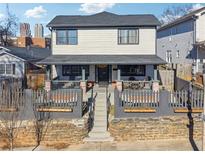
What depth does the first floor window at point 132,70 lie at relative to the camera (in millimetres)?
24745

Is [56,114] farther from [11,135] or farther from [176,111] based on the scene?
[176,111]

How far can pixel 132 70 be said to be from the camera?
24844 millimetres

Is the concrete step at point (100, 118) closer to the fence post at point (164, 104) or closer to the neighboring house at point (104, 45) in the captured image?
the fence post at point (164, 104)

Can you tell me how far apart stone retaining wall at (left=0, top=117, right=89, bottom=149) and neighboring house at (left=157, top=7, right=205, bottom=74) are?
577 inches

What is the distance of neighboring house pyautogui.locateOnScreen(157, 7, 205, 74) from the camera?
27.8 m

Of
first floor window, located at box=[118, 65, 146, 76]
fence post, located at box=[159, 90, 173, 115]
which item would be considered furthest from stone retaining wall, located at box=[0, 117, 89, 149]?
first floor window, located at box=[118, 65, 146, 76]

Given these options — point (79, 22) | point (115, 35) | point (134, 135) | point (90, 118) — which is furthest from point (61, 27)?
point (134, 135)

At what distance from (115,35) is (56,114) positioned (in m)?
11.0

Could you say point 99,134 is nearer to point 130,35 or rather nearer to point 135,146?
point 135,146

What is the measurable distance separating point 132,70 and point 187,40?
8.78m

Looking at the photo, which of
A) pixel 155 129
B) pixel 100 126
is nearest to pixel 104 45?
pixel 100 126

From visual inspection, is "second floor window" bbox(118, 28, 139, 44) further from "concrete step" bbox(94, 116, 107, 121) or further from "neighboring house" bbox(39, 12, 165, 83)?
"concrete step" bbox(94, 116, 107, 121)

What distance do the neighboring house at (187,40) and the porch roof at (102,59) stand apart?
518cm

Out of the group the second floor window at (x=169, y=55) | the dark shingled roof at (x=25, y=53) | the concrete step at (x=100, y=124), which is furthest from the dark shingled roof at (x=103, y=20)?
the second floor window at (x=169, y=55)
